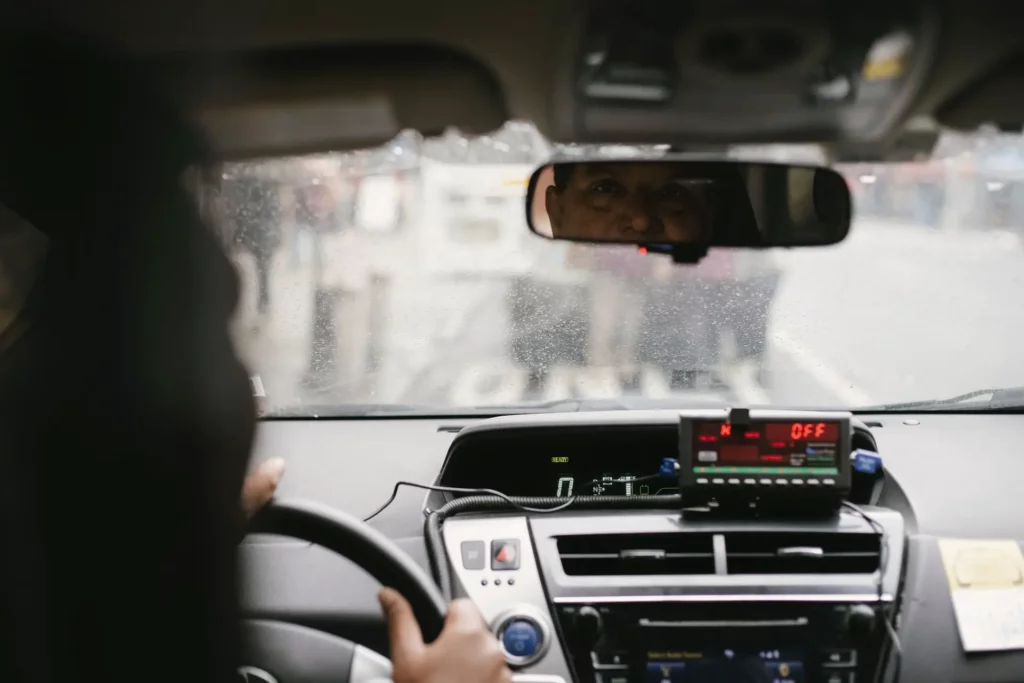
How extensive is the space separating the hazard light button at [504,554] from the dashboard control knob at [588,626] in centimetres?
23

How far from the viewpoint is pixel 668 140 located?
7.61 feet

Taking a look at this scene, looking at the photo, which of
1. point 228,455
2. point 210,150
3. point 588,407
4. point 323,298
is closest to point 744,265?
point 588,407

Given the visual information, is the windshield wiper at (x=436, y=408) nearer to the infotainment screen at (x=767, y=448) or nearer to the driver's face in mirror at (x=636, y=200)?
the infotainment screen at (x=767, y=448)

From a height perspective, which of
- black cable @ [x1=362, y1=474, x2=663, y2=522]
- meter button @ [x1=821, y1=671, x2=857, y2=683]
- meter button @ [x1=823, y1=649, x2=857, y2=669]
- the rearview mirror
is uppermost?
the rearview mirror

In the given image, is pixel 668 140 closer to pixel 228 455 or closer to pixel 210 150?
pixel 210 150

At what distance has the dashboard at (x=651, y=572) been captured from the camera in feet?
8.02

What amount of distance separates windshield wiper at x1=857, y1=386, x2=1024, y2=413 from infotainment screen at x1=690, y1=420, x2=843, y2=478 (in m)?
0.85

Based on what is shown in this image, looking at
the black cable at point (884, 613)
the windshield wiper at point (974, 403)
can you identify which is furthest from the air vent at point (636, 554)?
the windshield wiper at point (974, 403)

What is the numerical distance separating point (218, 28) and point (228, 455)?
0.82 meters

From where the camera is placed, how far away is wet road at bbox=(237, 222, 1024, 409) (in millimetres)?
3375

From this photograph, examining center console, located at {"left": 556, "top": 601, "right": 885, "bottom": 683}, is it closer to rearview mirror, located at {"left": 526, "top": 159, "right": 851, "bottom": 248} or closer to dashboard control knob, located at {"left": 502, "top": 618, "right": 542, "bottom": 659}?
dashboard control knob, located at {"left": 502, "top": 618, "right": 542, "bottom": 659}

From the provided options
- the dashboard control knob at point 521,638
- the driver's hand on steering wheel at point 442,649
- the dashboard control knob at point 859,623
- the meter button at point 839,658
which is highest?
the driver's hand on steering wheel at point 442,649

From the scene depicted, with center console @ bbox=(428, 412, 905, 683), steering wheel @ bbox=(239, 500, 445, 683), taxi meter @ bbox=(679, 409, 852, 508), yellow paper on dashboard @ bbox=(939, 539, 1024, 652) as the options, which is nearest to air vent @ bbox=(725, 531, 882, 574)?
center console @ bbox=(428, 412, 905, 683)

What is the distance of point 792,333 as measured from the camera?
11.8ft
